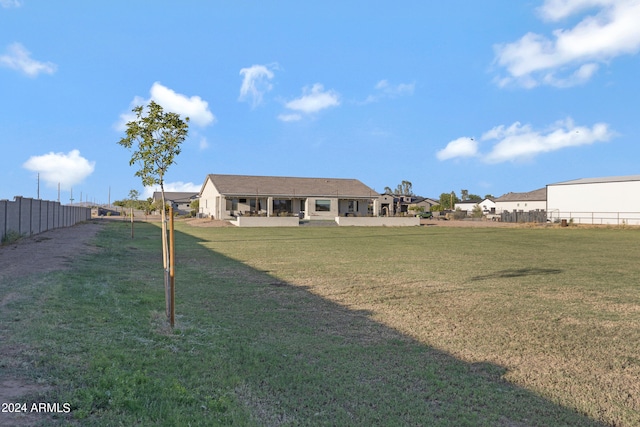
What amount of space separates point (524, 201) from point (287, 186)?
161 feet

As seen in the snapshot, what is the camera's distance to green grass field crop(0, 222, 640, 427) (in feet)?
13.1

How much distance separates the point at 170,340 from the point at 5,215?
17.3 metres

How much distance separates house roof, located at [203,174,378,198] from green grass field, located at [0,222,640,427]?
39287 millimetres

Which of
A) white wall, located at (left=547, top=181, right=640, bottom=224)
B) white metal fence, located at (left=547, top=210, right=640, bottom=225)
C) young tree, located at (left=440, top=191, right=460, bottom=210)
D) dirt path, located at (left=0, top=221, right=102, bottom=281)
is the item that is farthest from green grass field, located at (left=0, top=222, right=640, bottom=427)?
young tree, located at (left=440, top=191, right=460, bottom=210)

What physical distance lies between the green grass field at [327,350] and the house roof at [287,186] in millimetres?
39287

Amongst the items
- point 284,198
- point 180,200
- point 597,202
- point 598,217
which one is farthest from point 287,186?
point 180,200

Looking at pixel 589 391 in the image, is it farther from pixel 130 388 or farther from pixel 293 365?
pixel 130 388

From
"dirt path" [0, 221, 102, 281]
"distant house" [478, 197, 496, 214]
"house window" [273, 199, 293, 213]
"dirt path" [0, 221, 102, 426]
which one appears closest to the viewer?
"dirt path" [0, 221, 102, 426]

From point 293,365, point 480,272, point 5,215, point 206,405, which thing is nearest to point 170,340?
point 293,365

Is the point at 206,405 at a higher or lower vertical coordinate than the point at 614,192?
lower

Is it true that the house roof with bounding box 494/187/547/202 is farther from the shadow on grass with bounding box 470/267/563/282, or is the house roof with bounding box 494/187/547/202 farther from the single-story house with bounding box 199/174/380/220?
the shadow on grass with bounding box 470/267/563/282

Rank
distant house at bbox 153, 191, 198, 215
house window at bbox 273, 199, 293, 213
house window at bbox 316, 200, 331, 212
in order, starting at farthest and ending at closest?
distant house at bbox 153, 191, 198, 215 < house window at bbox 316, 200, 331, 212 < house window at bbox 273, 199, 293, 213

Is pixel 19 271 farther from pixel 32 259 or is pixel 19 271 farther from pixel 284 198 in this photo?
pixel 284 198

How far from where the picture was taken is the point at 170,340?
19.3ft
